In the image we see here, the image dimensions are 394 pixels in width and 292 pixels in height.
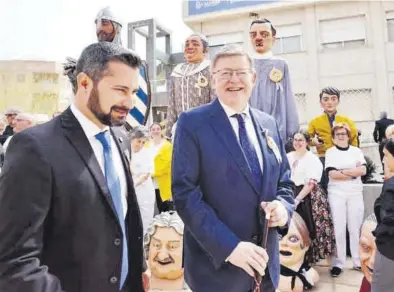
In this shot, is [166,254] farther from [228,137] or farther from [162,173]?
[228,137]

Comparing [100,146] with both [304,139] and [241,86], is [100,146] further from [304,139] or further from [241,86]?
[304,139]

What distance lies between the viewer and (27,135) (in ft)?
4.20

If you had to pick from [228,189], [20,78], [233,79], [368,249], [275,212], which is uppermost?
[20,78]

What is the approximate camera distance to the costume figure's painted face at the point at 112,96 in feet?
4.72

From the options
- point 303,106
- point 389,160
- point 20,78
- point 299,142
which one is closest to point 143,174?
point 299,142

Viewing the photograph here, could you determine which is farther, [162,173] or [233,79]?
[162,173]

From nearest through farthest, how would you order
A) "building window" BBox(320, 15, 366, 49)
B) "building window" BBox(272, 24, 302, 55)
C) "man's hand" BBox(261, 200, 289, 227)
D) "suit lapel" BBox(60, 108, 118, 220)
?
"suit lapel" BBox(60, 108, 118, 220) → "man's hand" BBox(261, 200, 289, 227) → "building window" BBox(320, 15, 366, 49) → "building window" BBox(272, 24, 302, 55)

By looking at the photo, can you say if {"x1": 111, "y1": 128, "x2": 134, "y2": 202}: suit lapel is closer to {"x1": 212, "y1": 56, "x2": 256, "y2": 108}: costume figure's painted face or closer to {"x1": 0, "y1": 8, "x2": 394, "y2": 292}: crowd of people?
{"x1": 0, "y1": 8, "x2": 394, "y2": 292}: crowd of people

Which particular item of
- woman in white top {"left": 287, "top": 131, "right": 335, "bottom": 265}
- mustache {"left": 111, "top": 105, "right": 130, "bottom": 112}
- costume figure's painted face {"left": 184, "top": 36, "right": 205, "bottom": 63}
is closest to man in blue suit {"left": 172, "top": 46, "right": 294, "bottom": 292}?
mustache {"left": 111, "top": 105, "right": 130, "bottom": 112}

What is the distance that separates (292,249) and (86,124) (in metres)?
2.67

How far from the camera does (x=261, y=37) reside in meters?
3.16

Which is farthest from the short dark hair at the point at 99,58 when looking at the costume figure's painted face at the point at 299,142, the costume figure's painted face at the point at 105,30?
the costume figure's painted face at the point at 299,142

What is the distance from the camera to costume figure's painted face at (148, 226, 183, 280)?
3.55 meters

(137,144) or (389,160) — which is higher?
(137,144)
